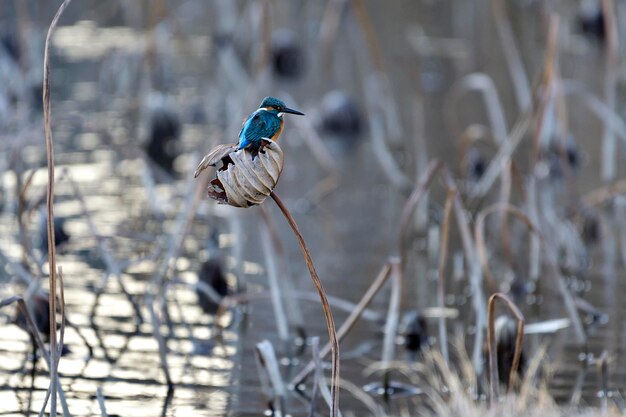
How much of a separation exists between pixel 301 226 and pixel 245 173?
16.9ft

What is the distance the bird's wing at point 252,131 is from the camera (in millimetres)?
2934

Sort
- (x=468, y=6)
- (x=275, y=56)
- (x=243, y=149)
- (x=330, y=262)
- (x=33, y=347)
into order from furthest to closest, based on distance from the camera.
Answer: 1. (x=468, y=6)
2. (x=275, y=56)
3. (x=330, y=262)
4. (x=33, y=347)
5. (x=243, y=149)

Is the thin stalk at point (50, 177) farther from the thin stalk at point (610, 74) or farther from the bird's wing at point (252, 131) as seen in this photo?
the thin stalk at point (610, 74)

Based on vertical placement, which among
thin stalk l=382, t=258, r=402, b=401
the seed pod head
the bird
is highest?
the bird

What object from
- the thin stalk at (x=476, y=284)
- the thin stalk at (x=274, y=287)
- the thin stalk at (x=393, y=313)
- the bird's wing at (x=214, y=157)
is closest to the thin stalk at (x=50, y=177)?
the bird's wing at (x=214, y=157)

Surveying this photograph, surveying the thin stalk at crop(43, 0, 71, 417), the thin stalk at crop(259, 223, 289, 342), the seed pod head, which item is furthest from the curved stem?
the thin stalk at crop(259, 223, 289, 342)

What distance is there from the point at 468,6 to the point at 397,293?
1466 centimetres

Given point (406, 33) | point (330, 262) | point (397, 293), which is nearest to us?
point (397, 293)

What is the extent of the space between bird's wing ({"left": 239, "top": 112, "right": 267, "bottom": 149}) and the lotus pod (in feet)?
0.07

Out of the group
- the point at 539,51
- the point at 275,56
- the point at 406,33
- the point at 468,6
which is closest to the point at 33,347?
the point at 275,56

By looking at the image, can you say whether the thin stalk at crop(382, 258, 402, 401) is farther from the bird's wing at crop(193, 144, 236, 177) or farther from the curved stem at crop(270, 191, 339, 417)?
the bird's wing at crop(193, 144, 236, 177)

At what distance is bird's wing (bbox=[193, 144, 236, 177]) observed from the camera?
2.90 metres

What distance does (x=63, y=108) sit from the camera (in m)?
11.3

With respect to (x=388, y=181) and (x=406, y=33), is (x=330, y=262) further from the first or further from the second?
(x=406, y=33)
